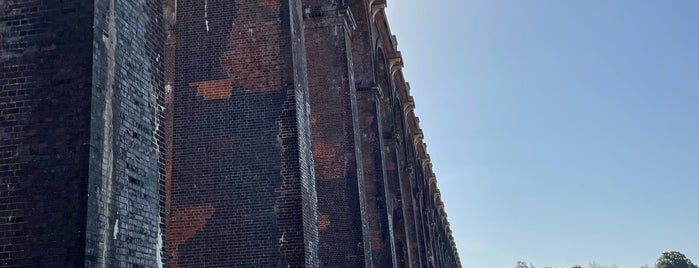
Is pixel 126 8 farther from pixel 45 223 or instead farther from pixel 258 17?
pixel 258 17

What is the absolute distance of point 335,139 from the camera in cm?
1487

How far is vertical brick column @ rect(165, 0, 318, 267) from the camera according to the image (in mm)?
9492

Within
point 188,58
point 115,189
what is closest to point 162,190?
point 115,189

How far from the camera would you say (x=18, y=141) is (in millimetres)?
5105

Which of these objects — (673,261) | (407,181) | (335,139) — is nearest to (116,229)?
(335,139)

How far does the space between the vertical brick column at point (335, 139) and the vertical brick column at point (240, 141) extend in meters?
3.94

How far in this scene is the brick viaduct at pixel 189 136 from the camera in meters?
Result: 4.95

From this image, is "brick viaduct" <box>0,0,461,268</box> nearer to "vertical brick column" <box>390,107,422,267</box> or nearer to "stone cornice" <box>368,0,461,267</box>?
"stone cornice" <box>368,0,461,267</box>

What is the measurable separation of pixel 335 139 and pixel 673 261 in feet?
261

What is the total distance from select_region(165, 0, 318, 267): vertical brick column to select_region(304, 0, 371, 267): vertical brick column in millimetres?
3936

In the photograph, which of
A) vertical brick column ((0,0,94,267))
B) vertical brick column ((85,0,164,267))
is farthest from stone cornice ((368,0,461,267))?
vertical brick column ((0,0,94,267))

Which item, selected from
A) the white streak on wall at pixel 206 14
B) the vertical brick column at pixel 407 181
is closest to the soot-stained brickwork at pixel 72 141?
the white streak on wall at pixel 206 14

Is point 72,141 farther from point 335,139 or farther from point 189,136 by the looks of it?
point 335,139

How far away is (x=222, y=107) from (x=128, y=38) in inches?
174
